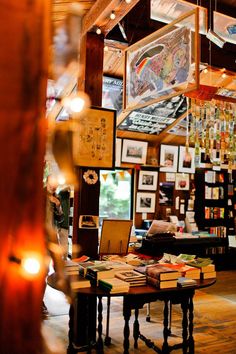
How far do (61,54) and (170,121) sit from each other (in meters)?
5.86

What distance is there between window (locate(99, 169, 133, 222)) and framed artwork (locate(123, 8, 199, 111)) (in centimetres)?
332

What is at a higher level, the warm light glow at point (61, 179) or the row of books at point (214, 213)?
the warm light glow at point (61, 179)

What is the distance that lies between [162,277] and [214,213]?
5134mm

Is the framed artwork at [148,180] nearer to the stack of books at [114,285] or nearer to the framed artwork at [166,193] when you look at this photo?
the framed artwork at [166,193]

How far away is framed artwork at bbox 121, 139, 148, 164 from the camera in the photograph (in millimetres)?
6277

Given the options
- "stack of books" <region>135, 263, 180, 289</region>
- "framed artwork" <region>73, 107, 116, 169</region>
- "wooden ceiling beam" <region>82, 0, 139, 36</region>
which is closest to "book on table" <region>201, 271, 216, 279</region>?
"stack of books" <region>135, 263, 180, 289</region>

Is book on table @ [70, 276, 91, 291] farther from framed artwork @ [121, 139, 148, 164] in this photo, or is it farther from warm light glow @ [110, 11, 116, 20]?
framed artwork @ [121, 139, 148, 164]

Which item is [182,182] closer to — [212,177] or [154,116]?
[212,177]

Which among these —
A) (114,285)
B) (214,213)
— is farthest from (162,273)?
(214,213)

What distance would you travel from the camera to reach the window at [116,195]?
6.48 meters

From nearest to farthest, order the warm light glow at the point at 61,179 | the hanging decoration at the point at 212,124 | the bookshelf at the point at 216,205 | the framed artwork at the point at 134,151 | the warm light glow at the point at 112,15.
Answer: the warm light glow at the point at 61,179 < the warm light glow at the point at 112,15 < the hanging decoration at the point at 212,124 < the framed artwork at the point at 134,151 < the bookshelf at the point at 216,205

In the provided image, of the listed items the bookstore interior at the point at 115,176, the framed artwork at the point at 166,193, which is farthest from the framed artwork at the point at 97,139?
the framed artwork at the point at 166,193

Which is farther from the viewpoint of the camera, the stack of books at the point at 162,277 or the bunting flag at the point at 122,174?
the bunting flag at the point at 122,174

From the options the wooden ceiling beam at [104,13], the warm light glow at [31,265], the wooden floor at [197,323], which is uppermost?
the wooden ceiling beam at [104,13]
